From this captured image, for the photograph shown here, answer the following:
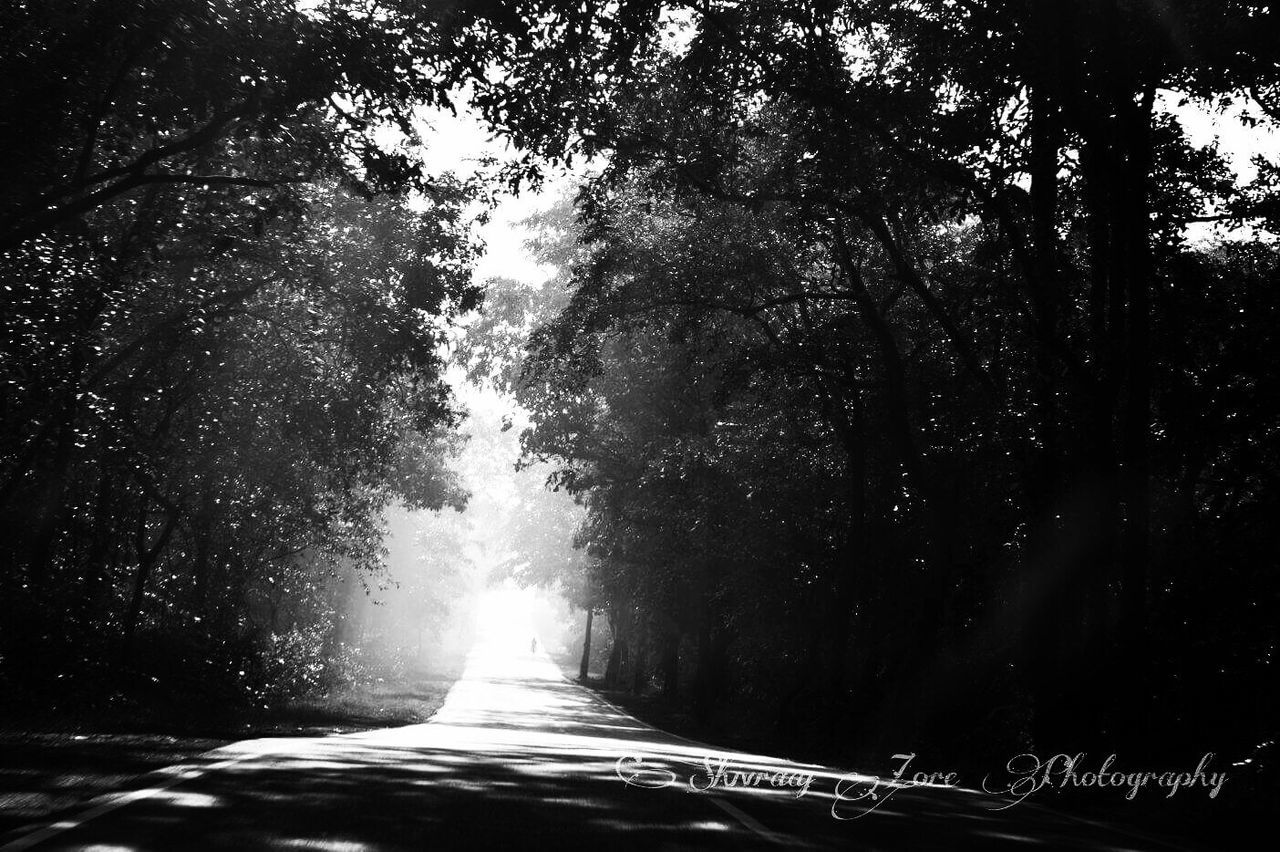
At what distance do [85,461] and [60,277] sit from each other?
6.14m

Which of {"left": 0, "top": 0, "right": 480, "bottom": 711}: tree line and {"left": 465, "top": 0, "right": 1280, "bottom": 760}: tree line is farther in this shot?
{"left": 465, "top": 0, "right": 1280, "bottom": 760}: tree line

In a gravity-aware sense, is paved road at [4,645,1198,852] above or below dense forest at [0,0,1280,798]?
below

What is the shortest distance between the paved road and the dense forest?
566cm

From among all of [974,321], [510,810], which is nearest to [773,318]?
[974,321]

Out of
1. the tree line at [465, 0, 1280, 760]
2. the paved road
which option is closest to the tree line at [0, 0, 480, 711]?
the tree line at [465, 0, 1280, 760]

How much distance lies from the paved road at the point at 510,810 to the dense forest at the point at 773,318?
5.66m

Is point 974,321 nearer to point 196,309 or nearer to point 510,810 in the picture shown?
point 196,309

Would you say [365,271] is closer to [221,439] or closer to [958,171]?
[221,439]

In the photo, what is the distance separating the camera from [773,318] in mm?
26203

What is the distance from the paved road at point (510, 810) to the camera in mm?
6348

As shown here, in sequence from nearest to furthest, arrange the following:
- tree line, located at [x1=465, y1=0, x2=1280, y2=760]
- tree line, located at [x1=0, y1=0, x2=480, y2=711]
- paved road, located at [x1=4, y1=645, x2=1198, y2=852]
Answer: paved road, located at [x1=4, y1=645, x2=1198, y2=852] < tree line, located at [x1=0, y1=0, x2=480, y2=711] < tree line, located at [x1=465, y1=0, x2=1280, y2=760]

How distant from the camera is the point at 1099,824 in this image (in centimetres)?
941

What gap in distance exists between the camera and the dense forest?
1300cm

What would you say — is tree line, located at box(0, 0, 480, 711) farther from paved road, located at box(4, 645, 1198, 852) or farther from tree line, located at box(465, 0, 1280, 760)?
paved road, located at box(4, 645, 1198, 852)
